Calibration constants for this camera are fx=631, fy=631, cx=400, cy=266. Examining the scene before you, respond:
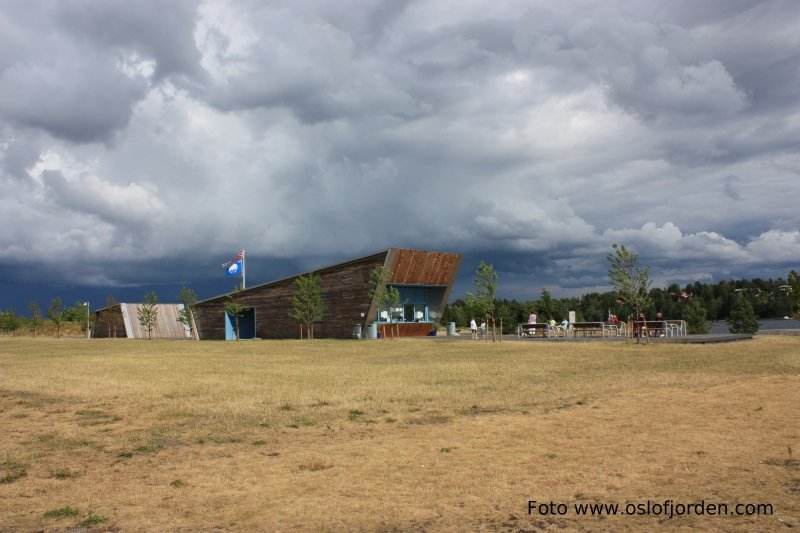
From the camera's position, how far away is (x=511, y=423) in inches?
464

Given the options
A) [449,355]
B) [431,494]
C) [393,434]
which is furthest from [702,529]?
[449,355]

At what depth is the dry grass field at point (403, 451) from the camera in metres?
6.57

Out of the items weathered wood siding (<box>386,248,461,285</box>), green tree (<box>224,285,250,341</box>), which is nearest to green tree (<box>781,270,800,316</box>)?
weathered wood siding (<box>386,248,461,285</box>)

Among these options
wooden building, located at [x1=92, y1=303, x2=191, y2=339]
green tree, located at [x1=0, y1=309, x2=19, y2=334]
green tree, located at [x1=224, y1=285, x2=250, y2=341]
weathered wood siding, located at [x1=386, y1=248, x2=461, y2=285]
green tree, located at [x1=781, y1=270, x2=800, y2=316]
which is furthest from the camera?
green tree, located at [x1=0, y1=309, x2=19, y2=334]

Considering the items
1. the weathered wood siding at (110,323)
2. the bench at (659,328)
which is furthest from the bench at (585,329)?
the weathered wood siding at (110,323)

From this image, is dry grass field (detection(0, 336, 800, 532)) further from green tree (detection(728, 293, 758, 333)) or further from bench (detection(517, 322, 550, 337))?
green tree (detection(728, 293, 758, 333))

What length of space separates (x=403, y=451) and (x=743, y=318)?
49607mm

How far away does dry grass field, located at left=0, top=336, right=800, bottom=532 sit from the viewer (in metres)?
6.57

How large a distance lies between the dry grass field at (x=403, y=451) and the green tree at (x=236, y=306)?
1518 inches

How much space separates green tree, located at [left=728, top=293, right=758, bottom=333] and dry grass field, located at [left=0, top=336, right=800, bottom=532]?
35.2m

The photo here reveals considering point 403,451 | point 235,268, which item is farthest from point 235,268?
point 403,451

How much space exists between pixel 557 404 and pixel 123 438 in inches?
348

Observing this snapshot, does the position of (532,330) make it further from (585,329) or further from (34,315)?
(34,315)

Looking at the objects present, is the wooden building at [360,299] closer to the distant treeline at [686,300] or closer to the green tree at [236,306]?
the green tree at [236,306]
